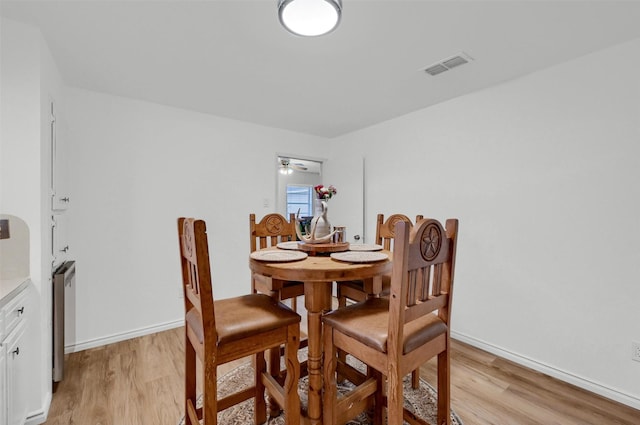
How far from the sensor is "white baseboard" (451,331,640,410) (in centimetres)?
188

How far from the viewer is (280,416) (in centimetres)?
174

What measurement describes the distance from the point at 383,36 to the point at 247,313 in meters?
1.83

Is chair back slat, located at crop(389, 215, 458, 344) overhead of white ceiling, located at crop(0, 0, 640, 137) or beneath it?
beneath

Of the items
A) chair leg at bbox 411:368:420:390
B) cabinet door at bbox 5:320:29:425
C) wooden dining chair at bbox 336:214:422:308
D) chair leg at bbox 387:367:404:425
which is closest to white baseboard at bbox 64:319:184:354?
cabinet door at bbox 5:320:29:425

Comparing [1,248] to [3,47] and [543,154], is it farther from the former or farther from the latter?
[543,154]

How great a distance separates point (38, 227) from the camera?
1.72 meters

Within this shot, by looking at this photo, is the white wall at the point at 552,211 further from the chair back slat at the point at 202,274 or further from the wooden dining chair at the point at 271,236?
the chair back slat at the point at 202,274

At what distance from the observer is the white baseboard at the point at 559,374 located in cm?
188

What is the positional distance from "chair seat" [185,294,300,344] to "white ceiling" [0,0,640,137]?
5.26 feet

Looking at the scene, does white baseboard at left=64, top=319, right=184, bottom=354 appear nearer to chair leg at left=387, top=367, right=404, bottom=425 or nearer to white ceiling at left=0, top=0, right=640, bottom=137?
white ceiling at left=0, top=0, right=640, bottom=137

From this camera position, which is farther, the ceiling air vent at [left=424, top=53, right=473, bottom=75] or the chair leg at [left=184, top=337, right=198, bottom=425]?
the ceiling air vent at [left=424, top=53, right=473, bottom=75]

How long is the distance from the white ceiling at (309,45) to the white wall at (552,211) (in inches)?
10.0

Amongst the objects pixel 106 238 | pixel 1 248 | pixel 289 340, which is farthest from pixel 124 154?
pixel 289 340

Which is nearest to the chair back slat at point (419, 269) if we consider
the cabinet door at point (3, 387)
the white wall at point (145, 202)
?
the cabinet door at point (3, 387)
